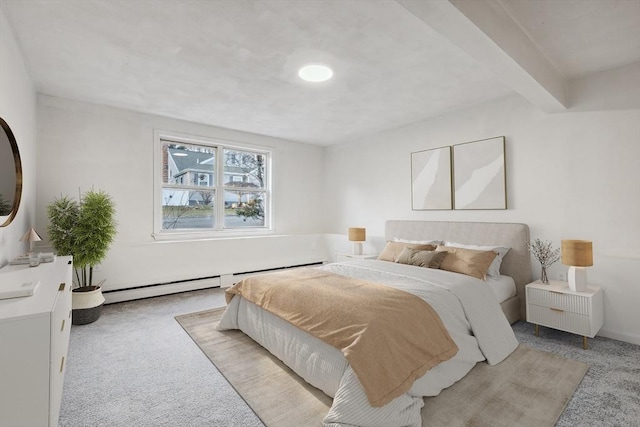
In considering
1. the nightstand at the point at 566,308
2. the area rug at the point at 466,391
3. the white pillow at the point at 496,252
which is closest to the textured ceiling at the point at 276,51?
the white pillow at the point at 496,252

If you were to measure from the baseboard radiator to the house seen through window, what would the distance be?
2.68 ft

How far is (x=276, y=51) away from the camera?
2623 mm

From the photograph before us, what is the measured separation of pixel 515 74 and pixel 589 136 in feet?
4.45

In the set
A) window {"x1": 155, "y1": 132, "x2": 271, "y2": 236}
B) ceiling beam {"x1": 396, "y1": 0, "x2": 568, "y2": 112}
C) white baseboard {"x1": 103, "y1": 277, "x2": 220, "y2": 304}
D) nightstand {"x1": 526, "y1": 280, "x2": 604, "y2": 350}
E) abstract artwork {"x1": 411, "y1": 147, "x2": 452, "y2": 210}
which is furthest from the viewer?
window {"x1": 155, "y1": 132, "x2": 271, "y2": 236}

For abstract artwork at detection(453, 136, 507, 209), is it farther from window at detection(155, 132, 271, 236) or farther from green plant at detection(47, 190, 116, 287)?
green plant at detection(47, 190, 116, 287)

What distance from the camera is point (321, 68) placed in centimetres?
293

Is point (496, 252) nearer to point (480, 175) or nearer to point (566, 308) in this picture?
point (566, 308)

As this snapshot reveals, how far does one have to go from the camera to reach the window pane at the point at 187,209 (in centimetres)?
467

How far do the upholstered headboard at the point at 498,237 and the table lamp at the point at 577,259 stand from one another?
0.55 metres

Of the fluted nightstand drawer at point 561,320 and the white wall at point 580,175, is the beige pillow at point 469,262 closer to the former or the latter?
the fluted nightstand drawer at point 561,320

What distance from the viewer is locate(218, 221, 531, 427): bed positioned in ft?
5.61

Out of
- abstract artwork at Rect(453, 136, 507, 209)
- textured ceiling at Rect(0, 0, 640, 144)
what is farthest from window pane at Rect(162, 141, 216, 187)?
abstract artwork at Rect(453, 136, 507, 209)

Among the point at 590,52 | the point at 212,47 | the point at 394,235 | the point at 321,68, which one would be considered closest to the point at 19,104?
the point at 212,47

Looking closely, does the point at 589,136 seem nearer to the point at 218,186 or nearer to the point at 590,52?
→ the point at 590,52
